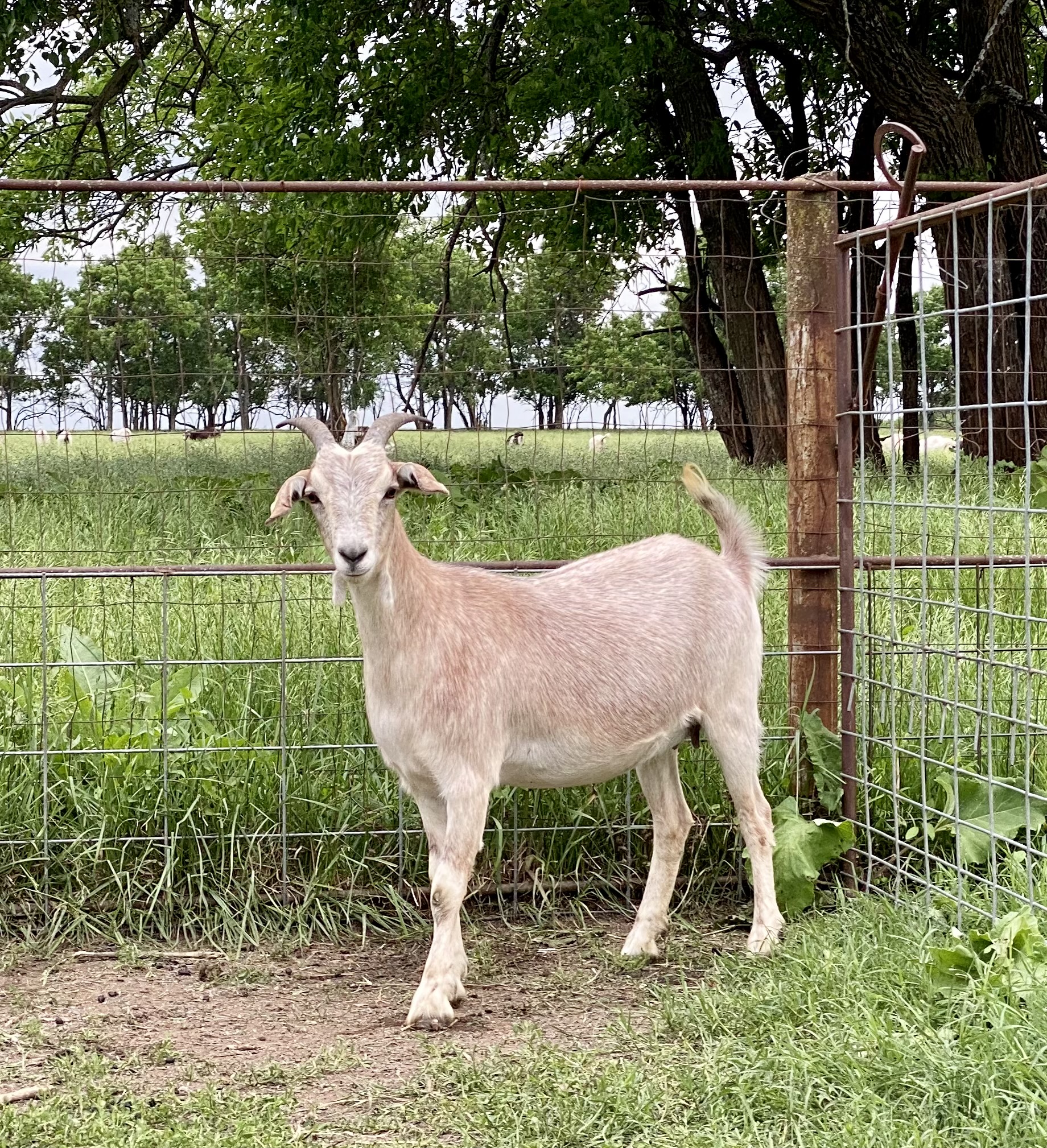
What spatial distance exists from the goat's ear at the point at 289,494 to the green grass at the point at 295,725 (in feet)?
3.45

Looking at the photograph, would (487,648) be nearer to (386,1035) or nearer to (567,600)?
(567,600)

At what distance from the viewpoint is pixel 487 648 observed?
4.39 metres

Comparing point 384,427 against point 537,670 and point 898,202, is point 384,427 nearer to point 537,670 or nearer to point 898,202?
point 537,670

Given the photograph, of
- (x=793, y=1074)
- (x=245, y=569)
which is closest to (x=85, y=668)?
(x=245, y=569)

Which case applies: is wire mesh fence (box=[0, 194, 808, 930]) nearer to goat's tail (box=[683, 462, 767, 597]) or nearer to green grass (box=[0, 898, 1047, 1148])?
goat's tail (box=[683, 462, 767, 597])

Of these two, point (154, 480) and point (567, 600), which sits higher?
point (154, 480)

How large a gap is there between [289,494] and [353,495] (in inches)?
7.7

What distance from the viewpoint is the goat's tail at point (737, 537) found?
491 cm

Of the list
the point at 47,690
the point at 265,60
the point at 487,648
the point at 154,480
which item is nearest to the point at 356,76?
the point at 265,60

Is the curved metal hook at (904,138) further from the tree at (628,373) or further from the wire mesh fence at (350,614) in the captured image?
the tree at (628,373)

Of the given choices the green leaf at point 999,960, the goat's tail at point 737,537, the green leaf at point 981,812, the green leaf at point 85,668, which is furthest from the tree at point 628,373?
the green leaf at point 999,960

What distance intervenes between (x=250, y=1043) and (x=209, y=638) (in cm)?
225

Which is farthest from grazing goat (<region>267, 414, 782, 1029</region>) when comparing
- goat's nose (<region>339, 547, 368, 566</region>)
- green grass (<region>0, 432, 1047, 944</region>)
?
green grass (<region>0, 432, 1047, 944</region>)

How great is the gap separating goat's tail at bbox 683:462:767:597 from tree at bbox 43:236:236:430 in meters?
2.00
